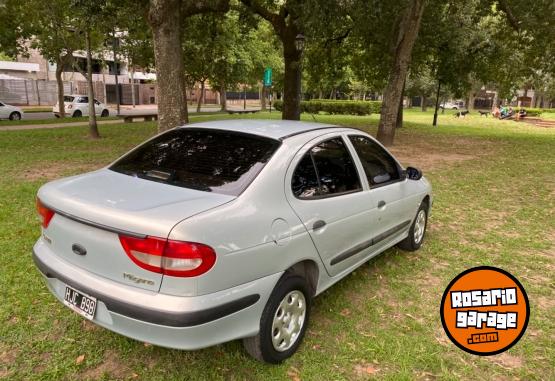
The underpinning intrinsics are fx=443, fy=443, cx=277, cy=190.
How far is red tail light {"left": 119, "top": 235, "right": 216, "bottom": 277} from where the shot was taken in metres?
2.36

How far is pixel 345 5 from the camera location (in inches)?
341

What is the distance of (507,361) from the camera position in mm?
3211

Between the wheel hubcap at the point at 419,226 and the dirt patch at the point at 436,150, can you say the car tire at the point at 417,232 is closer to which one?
the wheel hubcap at the point at 419,226

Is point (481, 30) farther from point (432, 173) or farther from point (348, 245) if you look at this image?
point (348, 245)

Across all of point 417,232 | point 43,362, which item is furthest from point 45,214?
point 417,232

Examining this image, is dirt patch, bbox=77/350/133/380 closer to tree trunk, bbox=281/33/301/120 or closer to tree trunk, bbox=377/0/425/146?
tree trunk, bbox=377/0/425/146

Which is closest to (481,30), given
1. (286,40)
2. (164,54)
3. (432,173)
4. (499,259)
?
(286,40)

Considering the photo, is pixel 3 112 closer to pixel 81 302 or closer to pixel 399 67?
pixel 399 67

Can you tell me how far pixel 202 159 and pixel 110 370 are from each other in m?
1.56

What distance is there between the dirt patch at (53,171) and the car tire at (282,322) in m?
6.79

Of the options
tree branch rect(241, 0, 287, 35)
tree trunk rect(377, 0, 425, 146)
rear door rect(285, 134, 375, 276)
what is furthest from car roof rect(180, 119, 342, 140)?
tree branch rect(241, 0, 287, 35)

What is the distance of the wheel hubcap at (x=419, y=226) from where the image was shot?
16.8ft

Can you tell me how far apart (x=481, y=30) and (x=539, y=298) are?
58.7 feet

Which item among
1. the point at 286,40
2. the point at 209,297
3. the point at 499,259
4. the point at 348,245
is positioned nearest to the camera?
the point at 209,297
